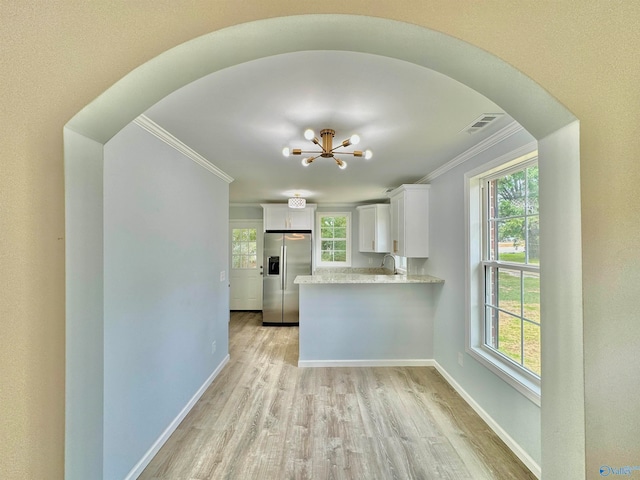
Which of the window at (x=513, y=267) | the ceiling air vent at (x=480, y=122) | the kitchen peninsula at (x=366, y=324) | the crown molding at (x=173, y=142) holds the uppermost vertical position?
the ceiling air vent at (x=480, y=122)

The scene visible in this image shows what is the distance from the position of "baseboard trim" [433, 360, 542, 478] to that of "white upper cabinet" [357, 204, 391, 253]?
7.93 ft

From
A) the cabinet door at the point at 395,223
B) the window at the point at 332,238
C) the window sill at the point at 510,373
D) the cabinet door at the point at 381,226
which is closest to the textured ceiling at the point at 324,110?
the cabinet door at the point at 395,223

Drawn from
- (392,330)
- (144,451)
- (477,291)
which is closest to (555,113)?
(477,291)

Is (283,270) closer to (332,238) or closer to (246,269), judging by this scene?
(246,269)

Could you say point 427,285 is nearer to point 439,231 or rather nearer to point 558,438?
point 439,231

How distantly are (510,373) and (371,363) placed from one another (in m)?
1.66

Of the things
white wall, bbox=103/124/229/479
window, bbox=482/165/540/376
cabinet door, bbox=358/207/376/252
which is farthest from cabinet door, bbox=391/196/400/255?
white wall, bbox=103/124/229/479

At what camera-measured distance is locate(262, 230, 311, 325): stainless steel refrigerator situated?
507 centimetres

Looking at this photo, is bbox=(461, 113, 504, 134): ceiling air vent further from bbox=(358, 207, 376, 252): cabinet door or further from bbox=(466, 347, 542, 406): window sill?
bbox=(358, 207, 376, 252): cabinet door

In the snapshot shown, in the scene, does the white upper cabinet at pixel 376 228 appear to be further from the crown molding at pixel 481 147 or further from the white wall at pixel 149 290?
the white wall at pixel 149 290

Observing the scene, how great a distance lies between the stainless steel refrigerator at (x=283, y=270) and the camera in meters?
5.07

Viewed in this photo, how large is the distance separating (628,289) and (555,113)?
19.8 inches

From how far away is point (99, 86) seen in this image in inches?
28.6

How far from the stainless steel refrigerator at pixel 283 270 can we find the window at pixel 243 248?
2.66 feet
